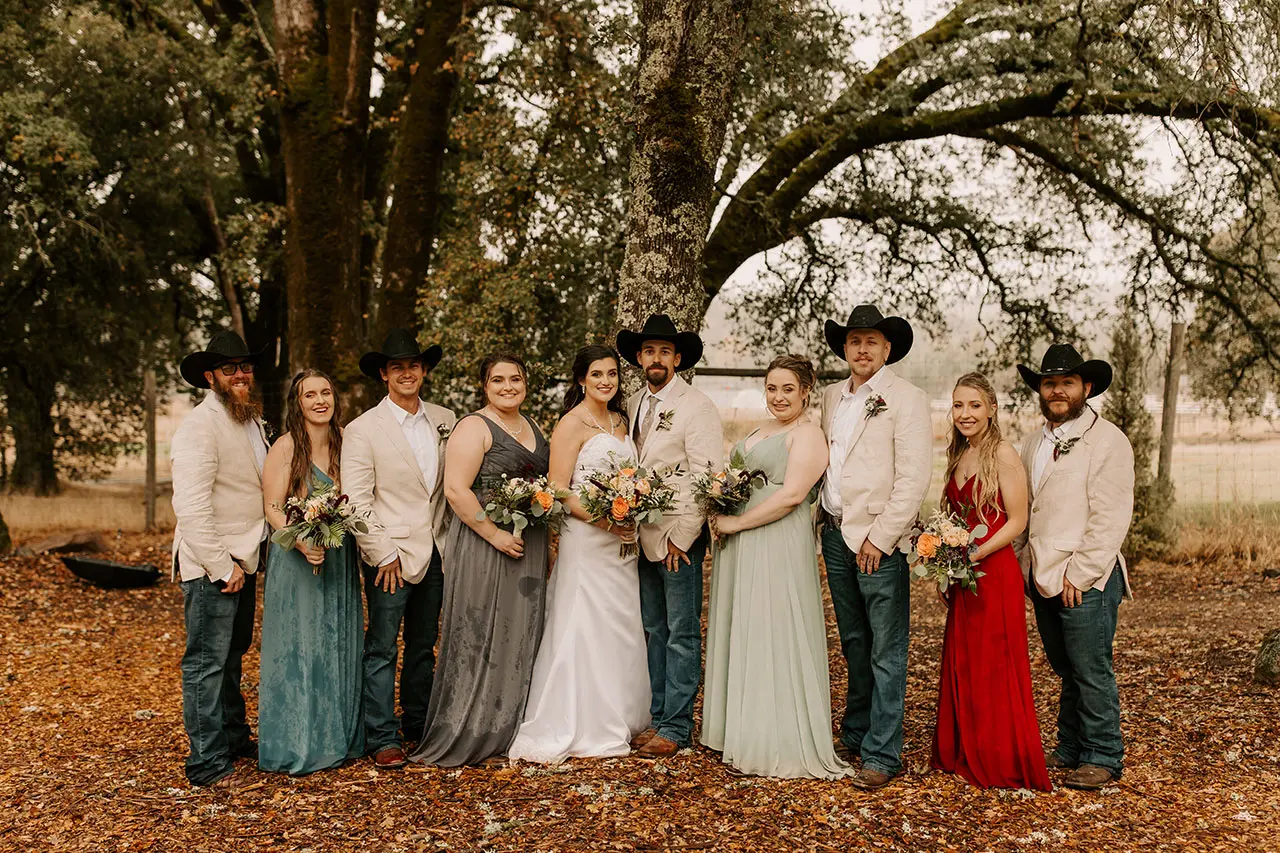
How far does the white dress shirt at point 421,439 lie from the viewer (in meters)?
5.40

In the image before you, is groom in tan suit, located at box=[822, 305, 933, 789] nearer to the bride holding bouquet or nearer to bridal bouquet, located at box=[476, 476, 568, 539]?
the bride holding bouquet

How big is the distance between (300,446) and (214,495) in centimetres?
47

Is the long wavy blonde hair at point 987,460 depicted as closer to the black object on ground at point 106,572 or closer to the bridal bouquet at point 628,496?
the bridal bouquet at point 628,496

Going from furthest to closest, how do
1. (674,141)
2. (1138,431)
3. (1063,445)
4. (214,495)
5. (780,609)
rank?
(1138,431), (674,141), (780,609), (214,495), (1063,445)

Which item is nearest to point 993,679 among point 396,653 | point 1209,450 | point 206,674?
point 396,653

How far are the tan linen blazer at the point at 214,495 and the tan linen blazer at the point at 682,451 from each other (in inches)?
78.4

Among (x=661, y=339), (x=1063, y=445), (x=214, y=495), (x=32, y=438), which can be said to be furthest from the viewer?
(x=32, y=438)

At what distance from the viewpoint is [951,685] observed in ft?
16.7

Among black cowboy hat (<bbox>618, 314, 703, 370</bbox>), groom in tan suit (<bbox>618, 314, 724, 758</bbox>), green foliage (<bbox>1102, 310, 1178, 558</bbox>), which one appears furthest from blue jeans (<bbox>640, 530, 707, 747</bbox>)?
green foliage (<bbox>1102, 310, 1178, 558</bbox>)

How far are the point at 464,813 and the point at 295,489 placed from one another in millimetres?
1768

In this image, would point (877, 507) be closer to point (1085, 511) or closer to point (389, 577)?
point (1085, 511)

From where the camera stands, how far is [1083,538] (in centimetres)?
492

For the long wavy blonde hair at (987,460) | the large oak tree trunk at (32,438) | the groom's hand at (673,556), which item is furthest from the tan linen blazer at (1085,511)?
the large oak tree trunk at (32,438)

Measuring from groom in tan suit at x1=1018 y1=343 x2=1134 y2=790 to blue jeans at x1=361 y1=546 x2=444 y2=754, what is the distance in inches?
122
